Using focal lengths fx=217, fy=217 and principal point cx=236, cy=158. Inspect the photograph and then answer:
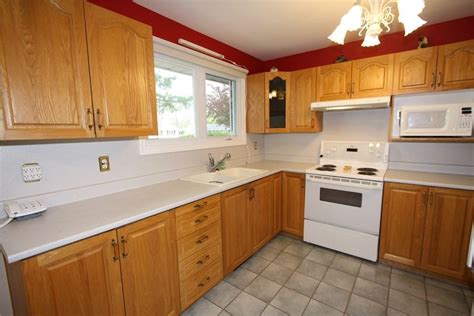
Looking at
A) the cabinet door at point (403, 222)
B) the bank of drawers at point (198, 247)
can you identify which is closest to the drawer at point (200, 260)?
the bank of drawers at point (198, 247)

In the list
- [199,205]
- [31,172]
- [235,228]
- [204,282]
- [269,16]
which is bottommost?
[204,282]

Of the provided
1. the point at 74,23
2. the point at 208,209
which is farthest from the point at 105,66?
the point at 208,209

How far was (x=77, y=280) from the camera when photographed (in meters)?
1.07

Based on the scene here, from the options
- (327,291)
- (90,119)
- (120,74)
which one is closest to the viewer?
(90,119)

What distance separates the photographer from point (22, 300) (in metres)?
0.99

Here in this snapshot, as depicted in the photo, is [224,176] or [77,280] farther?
[224,176]

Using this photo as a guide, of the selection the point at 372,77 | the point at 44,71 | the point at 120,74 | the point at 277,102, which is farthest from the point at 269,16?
the point at 44,71

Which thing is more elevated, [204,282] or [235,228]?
[235,228]

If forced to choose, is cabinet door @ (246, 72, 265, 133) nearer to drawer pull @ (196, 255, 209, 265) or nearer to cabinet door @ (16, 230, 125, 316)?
drawer pull @ (196, 255, 209, 265)

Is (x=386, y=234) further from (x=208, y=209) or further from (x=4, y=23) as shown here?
(x=4, y=23)

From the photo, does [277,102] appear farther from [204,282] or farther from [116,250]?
[116,250]

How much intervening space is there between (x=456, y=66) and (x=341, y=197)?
1553 mm

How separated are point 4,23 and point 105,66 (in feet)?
1.44

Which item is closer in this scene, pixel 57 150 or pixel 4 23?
pixel 4 23
